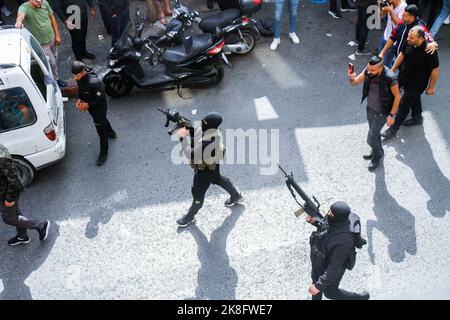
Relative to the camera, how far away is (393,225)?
5.39 m

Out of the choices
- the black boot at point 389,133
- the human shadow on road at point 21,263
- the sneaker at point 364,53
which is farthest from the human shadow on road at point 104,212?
the sneaker at point 364,53

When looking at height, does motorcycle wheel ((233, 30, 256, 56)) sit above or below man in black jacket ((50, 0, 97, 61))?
below

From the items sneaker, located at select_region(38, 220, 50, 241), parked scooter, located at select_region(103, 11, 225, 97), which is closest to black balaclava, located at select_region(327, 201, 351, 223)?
sneaker, located at select_region(38, 220, 50, 241)

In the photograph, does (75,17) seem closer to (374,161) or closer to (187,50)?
(187,50)

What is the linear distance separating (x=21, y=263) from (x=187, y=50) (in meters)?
4.12

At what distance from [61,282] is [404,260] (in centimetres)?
384

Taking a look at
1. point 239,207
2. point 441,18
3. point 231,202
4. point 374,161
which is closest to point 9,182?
point 231,202

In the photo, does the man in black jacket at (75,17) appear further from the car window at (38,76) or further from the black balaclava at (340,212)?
the black balaclava at (340,212)

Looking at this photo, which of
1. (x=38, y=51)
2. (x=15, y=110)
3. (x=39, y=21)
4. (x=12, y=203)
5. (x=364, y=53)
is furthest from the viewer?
(x=364, y=53)

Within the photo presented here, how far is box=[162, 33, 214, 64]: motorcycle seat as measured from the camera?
746 cm

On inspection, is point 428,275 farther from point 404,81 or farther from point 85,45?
point 85,45

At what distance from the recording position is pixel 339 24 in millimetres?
9188

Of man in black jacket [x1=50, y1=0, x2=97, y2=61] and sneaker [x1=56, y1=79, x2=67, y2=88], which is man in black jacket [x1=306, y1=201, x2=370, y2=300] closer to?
sneaker [x1=56, y1=79, x2=67, y2=88]

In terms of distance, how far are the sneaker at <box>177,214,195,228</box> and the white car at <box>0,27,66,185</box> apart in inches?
79.8
